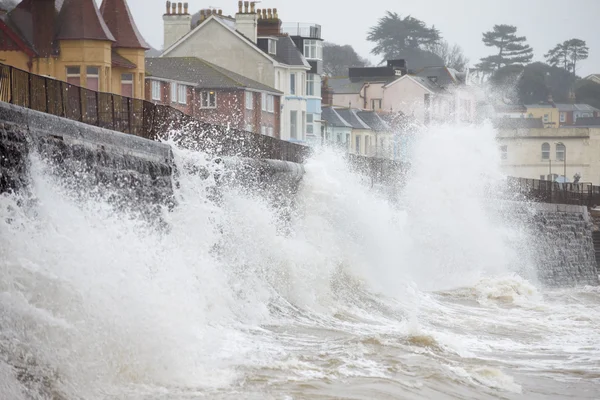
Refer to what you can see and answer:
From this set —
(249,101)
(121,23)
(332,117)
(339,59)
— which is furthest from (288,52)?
(339,59)

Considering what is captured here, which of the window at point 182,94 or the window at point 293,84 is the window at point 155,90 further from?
the window at point 293,84

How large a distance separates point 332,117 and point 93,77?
31006 millimetres

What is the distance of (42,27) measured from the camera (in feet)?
90.6

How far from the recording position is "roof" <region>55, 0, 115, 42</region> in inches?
1083

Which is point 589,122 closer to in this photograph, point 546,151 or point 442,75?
point 442,75

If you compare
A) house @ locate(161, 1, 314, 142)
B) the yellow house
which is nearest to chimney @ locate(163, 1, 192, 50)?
house @ locate(161, 1, 314, 142)

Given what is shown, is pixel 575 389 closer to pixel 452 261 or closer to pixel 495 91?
pixel 452 261

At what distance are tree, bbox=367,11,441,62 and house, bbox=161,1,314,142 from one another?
76207 millimetres

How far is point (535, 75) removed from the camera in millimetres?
125062

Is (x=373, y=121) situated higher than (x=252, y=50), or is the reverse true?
(x=252, y=50)

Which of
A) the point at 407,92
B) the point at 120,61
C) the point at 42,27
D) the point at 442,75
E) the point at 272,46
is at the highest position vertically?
the point at 442,75

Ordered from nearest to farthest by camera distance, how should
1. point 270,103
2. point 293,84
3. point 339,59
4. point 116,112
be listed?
point 116,112 → point 270,103 → point 293,84 → point 339,59

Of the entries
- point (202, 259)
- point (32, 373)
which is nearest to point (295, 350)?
point (202, 259)

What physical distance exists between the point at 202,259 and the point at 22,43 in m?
16.6
